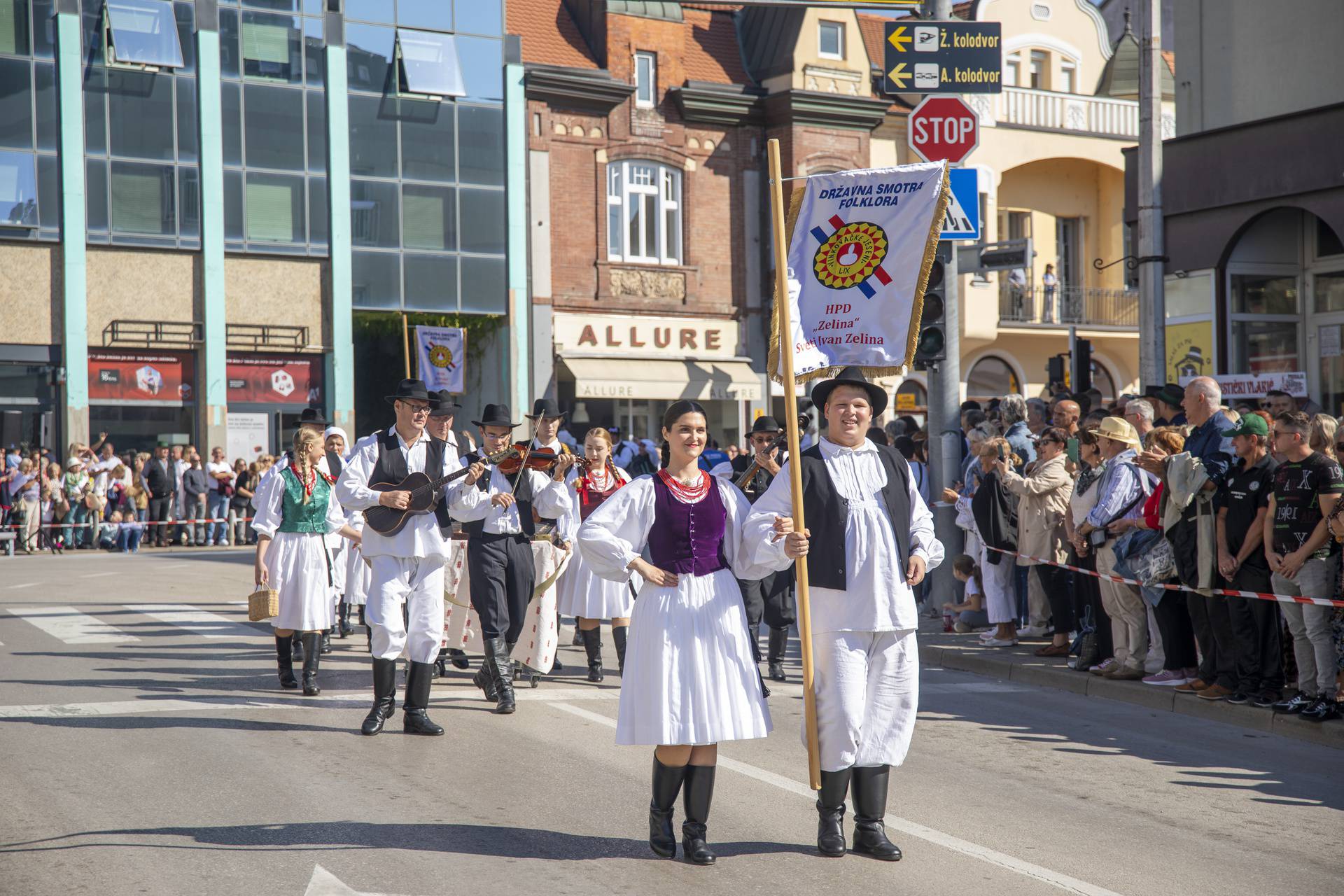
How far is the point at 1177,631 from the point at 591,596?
4316 mm

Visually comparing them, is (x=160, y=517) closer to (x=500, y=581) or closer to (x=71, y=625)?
(x=71, y=625)

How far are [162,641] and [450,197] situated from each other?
62.9 ft

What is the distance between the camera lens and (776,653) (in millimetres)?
11242

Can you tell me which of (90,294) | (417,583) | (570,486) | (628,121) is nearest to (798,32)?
(628,121)

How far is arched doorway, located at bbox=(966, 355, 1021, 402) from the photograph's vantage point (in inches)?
1371

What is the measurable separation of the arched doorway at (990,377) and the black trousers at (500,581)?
84.2 feet

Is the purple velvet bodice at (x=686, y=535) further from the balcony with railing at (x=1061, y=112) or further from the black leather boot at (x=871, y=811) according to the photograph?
the balcony with railing at (x=1061, y=112)

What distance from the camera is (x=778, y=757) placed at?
8156 millimetres

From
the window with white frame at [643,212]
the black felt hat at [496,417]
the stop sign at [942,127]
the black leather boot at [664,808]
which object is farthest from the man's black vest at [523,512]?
the window with white frame at [643,212]

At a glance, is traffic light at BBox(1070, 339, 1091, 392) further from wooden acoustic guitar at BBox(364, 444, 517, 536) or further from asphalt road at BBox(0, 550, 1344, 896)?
wooden acoustic guitar at BBox(364, 444, 517, 536)

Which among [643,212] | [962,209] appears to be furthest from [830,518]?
[643,212]

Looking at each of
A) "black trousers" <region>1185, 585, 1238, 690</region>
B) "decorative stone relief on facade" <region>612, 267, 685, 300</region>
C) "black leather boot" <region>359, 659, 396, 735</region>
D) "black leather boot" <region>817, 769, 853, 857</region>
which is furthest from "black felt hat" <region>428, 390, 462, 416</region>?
"decorative stone relief on facade" <region>612, 267, 685, 300</region>

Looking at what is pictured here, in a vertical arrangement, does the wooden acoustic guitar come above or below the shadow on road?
above

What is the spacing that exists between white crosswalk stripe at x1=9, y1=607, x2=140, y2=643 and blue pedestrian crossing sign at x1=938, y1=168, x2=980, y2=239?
8.04 metres
